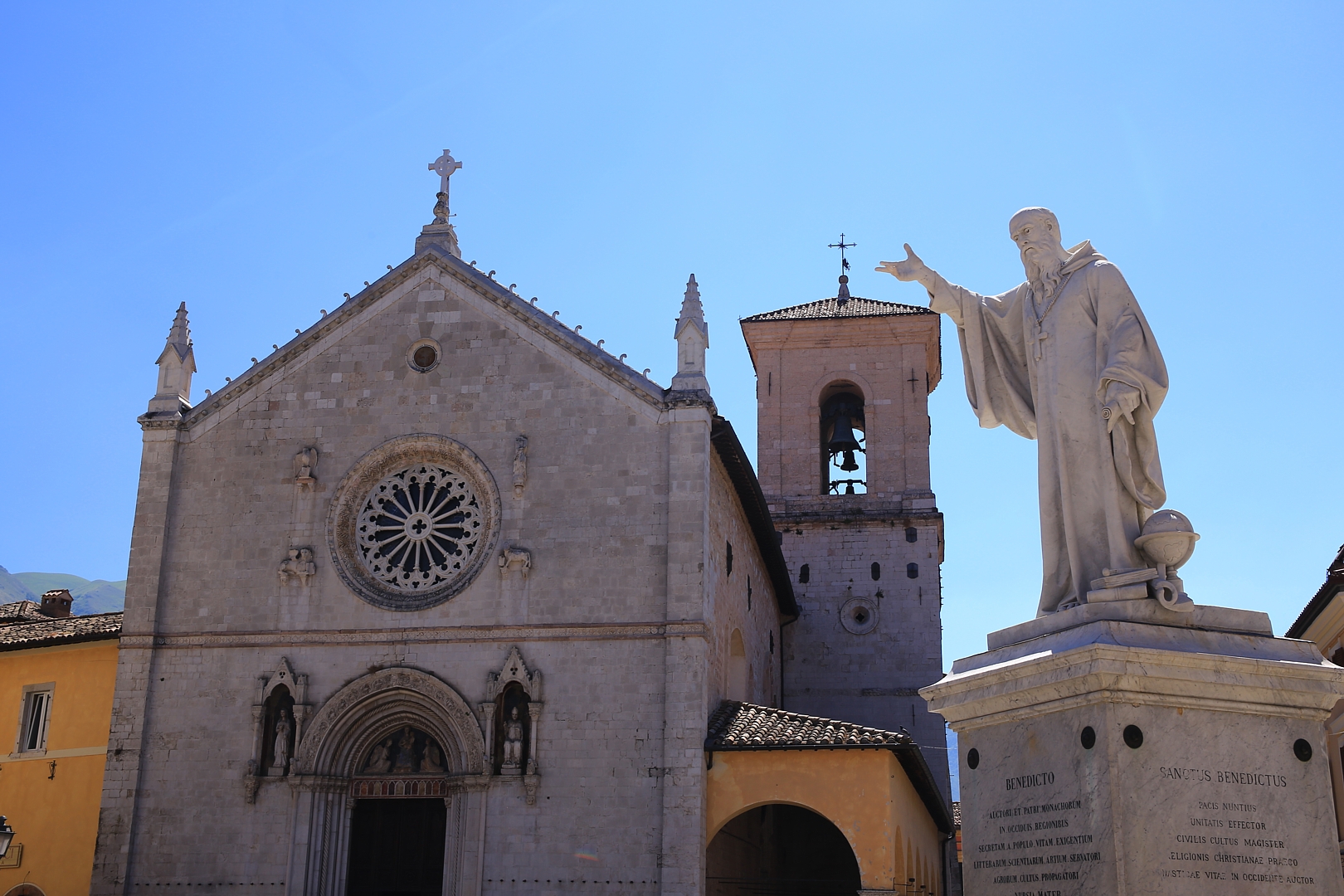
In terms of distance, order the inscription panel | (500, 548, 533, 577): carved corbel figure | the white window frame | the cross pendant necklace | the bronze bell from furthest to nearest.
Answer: the bronze bell
the white window frame
(500, 548, 533, 577): carved corbel figure
the cross pendant necklace
the inscription panel

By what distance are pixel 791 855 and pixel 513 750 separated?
34.1 feet

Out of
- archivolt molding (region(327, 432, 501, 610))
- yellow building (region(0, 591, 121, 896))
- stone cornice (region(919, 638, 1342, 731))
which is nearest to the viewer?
stone cornice (region(919, 638, 1342, 731))

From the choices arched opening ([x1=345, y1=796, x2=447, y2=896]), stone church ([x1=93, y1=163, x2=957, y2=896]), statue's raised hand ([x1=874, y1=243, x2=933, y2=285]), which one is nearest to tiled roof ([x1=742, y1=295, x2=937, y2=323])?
stone church ([x1=93, y1=163, x2=957, y2=896])

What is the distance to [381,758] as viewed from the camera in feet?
67.9

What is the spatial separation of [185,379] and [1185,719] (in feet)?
65.3

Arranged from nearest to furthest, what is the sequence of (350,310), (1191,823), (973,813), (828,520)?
(1191,823)
(973,813)
(350,310)
(828,520)

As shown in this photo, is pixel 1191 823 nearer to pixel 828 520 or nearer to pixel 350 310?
pixel 350 310

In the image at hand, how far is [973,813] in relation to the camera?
725cm

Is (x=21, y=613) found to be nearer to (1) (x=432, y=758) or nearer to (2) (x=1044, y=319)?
(1) (x=432, y=758)

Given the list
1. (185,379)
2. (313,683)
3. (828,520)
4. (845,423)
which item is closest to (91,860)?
(313,683)

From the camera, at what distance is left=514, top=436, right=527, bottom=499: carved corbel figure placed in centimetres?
2086

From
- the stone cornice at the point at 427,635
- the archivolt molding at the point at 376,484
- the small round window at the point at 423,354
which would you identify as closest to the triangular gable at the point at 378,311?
the small round window at the point at 423,354

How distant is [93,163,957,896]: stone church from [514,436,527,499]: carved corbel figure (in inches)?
2.7

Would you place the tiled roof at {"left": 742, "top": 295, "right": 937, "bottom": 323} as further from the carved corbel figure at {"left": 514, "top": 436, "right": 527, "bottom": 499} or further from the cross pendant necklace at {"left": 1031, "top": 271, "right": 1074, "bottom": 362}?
the cross pendant necklace at {"left": 1031, "top": 271, "right": 1074, "bottom": 362}
